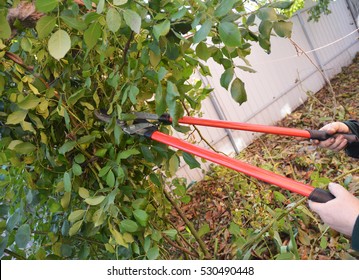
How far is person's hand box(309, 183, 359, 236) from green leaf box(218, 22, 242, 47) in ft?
1.57

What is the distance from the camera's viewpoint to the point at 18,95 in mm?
961

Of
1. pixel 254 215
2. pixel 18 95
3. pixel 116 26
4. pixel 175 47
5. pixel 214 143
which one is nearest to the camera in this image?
pixel 116 26

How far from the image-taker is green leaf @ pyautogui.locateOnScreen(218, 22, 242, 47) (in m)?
0.61

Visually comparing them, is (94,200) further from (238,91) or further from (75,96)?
(238,91)

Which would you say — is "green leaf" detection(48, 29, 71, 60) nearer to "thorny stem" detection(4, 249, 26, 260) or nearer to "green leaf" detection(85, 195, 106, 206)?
"green leaf" detection(85, 195, 106, 206)

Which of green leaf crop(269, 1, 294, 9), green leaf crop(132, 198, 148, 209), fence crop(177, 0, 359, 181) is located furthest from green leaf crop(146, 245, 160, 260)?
fence crop(177, 0, 359, 181)

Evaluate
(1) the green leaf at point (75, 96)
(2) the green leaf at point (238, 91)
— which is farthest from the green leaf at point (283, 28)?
(1) the green leaf at point (75, 96)

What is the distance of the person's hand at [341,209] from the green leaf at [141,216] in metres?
0.43

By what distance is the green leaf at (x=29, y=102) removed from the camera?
2.91ft

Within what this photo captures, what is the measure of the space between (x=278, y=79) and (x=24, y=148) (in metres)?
4.44

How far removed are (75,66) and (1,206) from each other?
483 mm

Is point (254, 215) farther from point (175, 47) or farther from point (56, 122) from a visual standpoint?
point (175, 47)

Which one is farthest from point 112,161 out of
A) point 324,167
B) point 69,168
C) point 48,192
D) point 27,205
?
point 324,167

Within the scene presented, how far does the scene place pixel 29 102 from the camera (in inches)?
35.3
